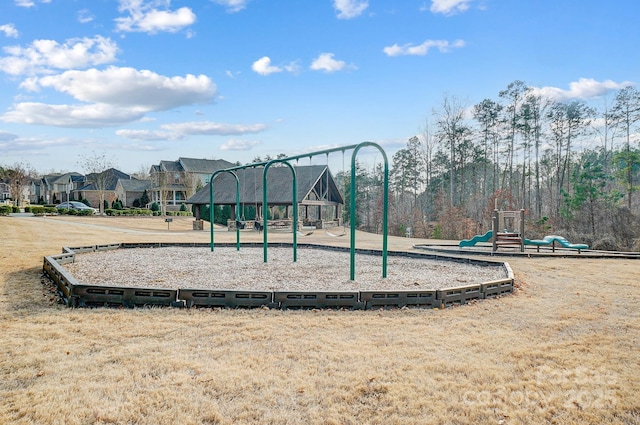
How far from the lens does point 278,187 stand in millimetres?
31391

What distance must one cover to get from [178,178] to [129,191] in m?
8.79

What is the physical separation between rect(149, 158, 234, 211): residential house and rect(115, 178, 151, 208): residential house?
3441 millimetres

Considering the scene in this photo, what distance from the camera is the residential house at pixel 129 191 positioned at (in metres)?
53.0

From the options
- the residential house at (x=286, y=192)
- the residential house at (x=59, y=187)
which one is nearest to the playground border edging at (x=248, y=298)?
the residential house at (x=286, y=192)

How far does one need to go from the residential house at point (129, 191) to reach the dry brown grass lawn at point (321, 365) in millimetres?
50460

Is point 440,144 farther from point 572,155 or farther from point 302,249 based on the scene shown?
point 302,249

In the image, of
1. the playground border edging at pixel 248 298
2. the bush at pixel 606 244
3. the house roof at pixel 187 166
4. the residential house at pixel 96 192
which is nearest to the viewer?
the playground border edging at pixel 248 298

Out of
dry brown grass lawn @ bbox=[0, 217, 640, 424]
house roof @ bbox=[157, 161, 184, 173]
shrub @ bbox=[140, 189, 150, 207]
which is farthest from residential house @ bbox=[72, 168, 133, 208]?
dry brown grass lawn @ bbox=[0, 217, 640, 424]

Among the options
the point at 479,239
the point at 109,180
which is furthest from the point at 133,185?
the point at 479,239

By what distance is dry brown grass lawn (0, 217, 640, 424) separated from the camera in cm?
319

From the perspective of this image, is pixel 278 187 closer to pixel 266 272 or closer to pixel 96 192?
pixel 266 272

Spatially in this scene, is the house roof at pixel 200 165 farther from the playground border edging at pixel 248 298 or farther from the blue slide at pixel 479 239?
the playground border edging at pixel 248 298

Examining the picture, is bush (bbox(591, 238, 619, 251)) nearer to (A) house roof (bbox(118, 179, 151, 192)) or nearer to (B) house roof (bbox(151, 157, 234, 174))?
(B) house roof (bbox(151, 157, 234, 174))

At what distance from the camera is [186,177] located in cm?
4734
